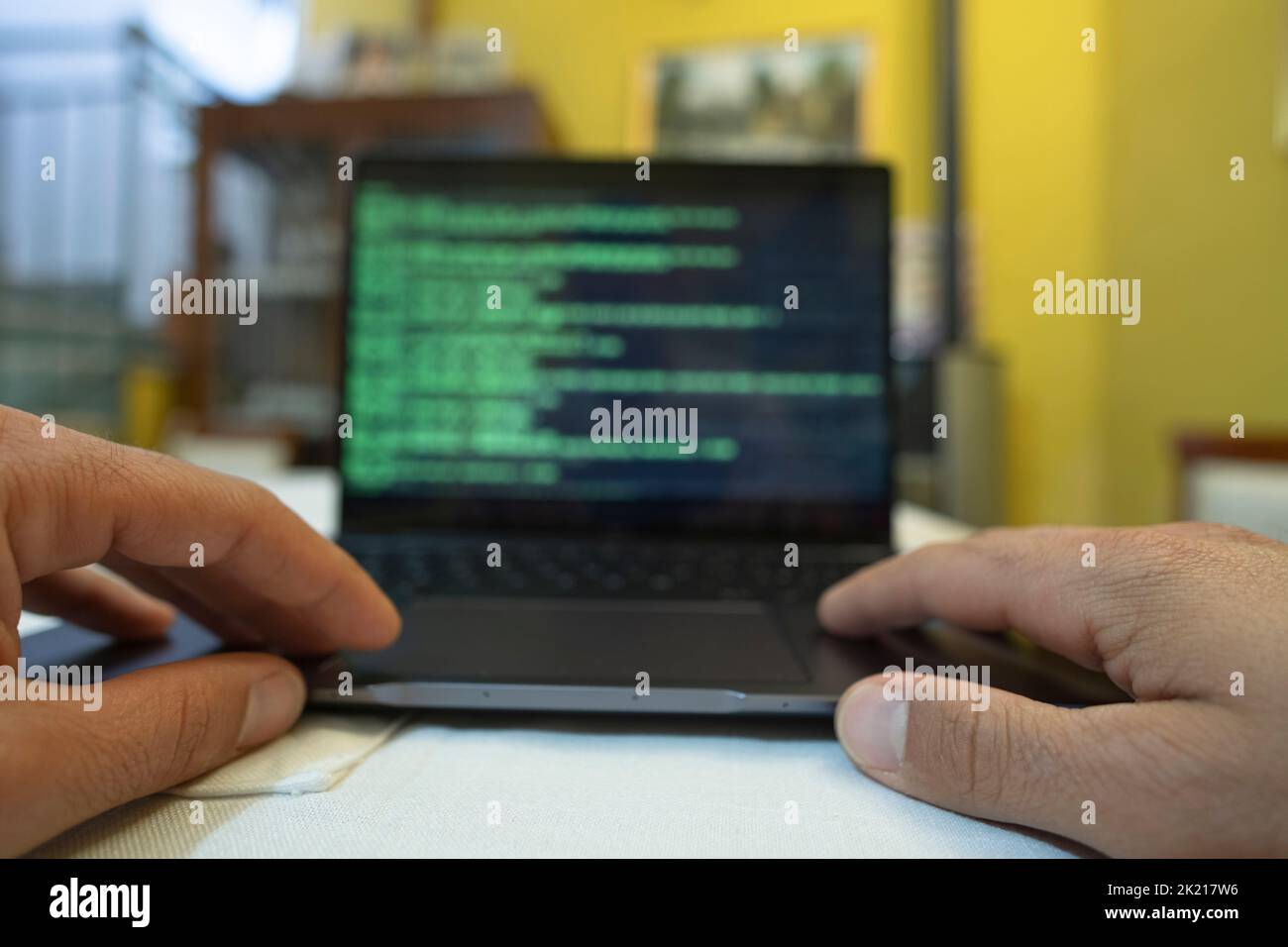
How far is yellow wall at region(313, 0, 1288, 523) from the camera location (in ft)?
3.76

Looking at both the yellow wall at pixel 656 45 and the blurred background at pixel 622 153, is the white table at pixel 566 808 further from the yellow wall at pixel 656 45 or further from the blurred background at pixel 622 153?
the yellow wall at pixel 656 45

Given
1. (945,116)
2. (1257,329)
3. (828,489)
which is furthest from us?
(945,116)

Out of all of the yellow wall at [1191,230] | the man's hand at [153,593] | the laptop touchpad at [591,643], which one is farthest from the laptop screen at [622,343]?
the yellow wall at [1191,230]

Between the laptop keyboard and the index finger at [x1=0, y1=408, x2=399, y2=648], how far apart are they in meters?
0.14

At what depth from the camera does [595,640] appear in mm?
382

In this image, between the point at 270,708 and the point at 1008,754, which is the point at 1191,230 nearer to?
the point at 1008,754

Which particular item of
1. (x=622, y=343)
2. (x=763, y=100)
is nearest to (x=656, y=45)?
(x=763, y=100)

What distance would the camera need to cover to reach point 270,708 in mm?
289

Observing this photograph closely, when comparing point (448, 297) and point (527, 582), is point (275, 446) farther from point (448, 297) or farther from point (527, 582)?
point (527, 582)

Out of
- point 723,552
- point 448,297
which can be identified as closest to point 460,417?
point 448,297

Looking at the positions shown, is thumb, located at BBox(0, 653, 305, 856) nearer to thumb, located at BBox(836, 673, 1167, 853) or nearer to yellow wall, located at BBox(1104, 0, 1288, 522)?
thumb, located at BBox(836, 673, 1167, 853)

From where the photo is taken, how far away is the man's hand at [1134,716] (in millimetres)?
218

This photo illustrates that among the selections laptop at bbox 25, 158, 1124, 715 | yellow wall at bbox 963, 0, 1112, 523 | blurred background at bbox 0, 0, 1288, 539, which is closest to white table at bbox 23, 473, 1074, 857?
laptop at bbox 25, 158, 1124, 715
